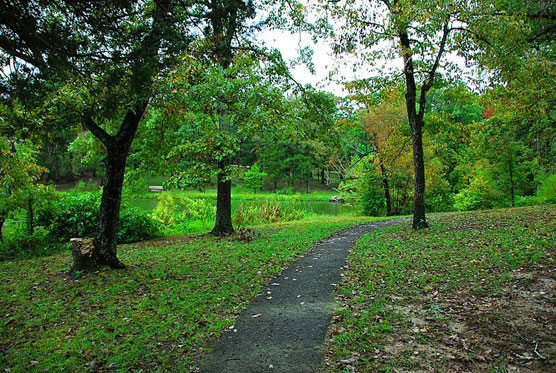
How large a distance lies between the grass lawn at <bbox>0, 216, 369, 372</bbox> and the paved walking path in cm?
24

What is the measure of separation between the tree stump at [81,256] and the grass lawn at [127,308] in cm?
28

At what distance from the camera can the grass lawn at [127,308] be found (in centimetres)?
345

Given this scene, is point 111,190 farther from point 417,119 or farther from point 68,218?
point 417,119

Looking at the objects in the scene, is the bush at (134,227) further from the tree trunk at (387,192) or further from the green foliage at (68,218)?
the tree trunk at (387,192)

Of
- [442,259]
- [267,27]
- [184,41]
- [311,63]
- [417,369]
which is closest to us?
[417,369]

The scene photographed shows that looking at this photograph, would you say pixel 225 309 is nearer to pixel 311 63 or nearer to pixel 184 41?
pixel 184 41

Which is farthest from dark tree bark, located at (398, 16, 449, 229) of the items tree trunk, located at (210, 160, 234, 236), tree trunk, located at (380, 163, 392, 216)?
tree trunk, located at (380, 163, 392, 216)

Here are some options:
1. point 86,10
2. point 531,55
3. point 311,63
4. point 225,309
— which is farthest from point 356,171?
point 86,10

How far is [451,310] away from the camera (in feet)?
14.3

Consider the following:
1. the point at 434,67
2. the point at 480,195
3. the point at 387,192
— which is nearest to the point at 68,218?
the point at 434,67

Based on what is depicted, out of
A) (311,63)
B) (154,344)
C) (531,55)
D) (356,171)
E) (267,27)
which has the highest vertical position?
(267,27)

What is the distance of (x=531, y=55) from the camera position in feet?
26.3

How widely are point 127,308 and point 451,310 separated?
4236 millimetres

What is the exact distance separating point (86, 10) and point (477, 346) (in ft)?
17.1
